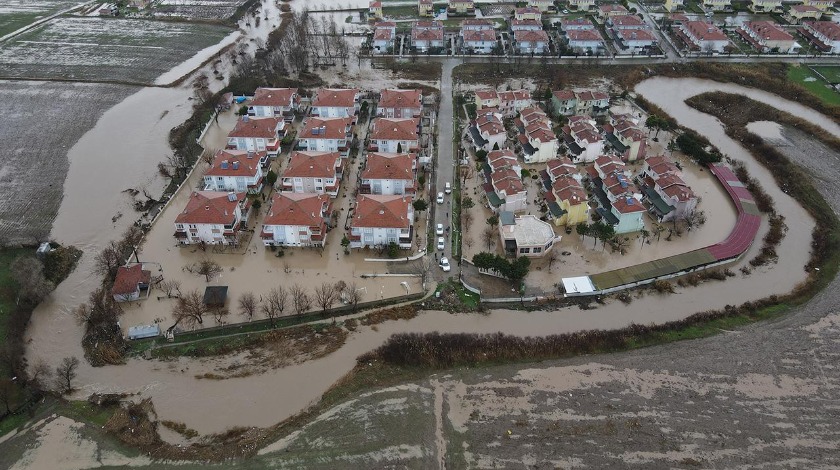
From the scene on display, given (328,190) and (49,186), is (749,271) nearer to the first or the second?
(328,190)

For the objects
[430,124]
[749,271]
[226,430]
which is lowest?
[226,430]

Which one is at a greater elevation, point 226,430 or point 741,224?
point 741,224

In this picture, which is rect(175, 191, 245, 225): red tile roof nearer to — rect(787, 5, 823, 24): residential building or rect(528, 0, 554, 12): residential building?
rect(528, 0, 554, 12): residential building

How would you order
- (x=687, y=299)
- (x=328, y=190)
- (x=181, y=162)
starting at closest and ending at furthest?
(x=687, y=299), (x=328, y=190), (x=181, y=162)

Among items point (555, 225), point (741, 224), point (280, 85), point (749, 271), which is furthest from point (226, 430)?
point (280, 85)

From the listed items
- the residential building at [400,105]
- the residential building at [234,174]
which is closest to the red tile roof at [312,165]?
the residential building at [234,174]

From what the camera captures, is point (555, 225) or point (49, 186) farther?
point (49, 186)

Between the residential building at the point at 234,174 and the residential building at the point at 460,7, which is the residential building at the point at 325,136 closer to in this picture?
the residential building at the point at 234,174
